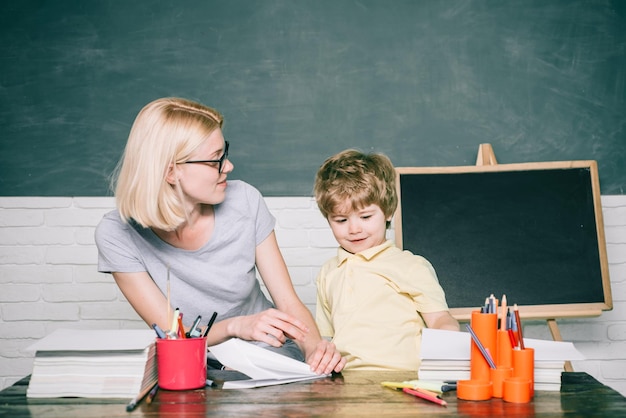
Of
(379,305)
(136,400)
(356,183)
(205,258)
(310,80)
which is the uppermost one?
(310,80)

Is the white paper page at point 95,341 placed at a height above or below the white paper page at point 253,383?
above

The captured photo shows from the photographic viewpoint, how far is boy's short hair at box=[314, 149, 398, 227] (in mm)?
1914

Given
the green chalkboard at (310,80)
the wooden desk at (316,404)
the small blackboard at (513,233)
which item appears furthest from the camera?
the green chalkboard at (310,80)

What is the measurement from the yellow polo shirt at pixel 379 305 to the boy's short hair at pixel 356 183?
0.41 ft

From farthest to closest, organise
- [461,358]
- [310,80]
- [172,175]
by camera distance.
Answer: [310,80] → [172,175] → [461,358]

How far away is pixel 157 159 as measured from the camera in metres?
1.91

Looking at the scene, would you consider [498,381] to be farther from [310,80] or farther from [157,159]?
[310,80]

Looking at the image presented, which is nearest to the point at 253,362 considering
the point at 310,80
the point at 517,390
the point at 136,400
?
the point at 136,400

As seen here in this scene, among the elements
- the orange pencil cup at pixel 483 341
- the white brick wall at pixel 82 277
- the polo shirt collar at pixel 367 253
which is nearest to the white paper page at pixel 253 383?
the orange pencil cup at pixel 483 341

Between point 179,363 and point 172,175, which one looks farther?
point 172,175

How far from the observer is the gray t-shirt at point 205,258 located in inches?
76.8

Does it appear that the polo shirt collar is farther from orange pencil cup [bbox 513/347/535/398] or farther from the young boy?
orange pencil cup [bbox 513/347/535/398]

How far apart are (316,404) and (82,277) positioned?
2.04 m

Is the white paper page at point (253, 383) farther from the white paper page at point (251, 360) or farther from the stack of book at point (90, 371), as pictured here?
the stack of book at point (90, 371)
